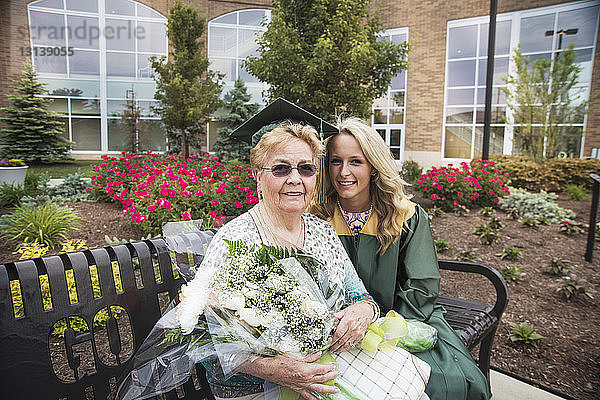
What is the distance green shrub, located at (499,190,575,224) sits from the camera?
8.17 metres

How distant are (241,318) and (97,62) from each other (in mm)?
19263

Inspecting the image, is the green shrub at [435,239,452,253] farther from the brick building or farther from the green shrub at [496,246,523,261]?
the brick building

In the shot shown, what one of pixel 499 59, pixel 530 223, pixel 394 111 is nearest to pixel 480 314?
pixel 530 223

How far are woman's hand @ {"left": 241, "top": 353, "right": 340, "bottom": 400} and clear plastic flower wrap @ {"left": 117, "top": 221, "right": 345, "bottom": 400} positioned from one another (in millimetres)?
63

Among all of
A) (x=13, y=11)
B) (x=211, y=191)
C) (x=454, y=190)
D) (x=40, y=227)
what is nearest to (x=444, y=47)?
(x=454, y=190)

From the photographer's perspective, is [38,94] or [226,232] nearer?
[226,232]

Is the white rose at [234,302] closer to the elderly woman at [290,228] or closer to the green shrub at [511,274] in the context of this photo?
the elderly woman at [290,228]

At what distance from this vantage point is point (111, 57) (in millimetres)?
17703

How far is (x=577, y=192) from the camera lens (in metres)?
11.1

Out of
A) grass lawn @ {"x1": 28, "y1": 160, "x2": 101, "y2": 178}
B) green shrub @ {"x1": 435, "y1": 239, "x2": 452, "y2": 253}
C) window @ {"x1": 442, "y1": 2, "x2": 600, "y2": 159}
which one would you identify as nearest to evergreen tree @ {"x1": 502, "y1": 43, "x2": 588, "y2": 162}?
window @ {"x1": 442, "y1": 2, "x2": 600, "y2": 159}

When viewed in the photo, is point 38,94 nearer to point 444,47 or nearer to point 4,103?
point 4,103

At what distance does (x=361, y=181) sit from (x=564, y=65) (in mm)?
13850

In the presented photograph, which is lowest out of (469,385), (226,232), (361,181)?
(469,385)

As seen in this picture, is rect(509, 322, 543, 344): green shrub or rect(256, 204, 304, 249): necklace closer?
rect(256, 204, 304, 249): necklace
